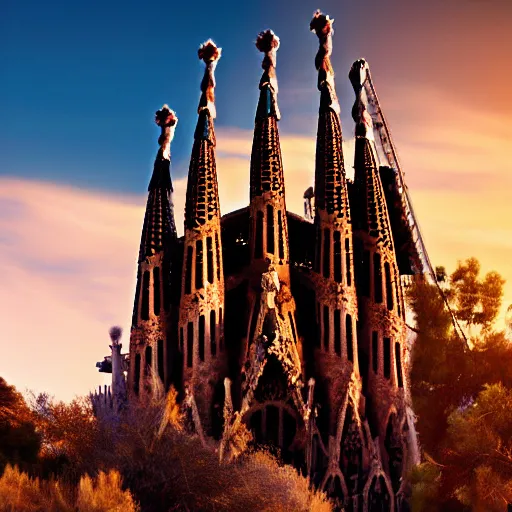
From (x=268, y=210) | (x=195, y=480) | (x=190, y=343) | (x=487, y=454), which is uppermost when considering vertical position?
(x=268, y=210)

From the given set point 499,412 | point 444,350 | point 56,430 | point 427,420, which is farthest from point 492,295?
point 56,430

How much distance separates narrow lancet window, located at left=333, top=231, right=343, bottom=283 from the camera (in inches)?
789

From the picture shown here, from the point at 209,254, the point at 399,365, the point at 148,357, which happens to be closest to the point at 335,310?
the point at 399,365

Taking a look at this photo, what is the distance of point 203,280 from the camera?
1997 cm

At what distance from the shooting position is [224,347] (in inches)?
782

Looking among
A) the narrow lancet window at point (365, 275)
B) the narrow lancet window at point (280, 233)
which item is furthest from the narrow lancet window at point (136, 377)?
the narrow lancet window at point (365, 275)

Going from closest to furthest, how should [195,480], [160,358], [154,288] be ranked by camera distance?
[195,480] → [160,358] → [154,288]

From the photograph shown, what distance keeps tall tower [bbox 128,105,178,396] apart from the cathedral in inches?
1.2

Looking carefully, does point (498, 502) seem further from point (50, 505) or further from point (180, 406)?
point (50, 505)

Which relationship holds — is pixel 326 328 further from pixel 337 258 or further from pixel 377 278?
pixel 377 278

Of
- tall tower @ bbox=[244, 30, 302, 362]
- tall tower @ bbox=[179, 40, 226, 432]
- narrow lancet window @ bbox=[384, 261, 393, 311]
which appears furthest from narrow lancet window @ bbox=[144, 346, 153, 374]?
narrow lancet window @ bbox=[384, 261, 393, 311]

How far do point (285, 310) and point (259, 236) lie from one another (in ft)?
5.68

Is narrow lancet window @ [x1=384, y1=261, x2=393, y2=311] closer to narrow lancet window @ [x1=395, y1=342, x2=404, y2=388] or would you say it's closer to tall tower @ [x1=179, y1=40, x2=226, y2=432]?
narrow lancet window @ [x1=395, y1=342, x2=404, y2=388]

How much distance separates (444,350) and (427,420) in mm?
2117
